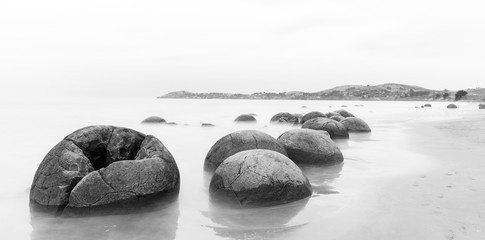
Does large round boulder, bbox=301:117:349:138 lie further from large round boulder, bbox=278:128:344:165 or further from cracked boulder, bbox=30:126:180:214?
cracked boulder, bbox=30:126:180:214

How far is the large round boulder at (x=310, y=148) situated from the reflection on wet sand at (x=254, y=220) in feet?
9.11

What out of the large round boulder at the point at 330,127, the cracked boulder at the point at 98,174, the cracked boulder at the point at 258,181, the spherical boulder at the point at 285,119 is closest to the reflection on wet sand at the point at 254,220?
the cracked boulder at the point at 258,181

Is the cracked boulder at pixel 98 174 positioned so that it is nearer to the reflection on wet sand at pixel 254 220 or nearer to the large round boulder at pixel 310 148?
the reflection on wet sand at pixel 254 220

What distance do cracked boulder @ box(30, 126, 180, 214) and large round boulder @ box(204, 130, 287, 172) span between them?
2058 mm

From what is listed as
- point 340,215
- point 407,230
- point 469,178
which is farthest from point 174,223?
point 469,178

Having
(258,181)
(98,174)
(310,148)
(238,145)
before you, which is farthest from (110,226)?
(310,148)

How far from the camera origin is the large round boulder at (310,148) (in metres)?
8.38

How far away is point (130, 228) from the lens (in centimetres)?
465

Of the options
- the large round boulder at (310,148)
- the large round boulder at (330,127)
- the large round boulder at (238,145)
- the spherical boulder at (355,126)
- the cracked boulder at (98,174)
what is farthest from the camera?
the spherical boulder at (355,126)

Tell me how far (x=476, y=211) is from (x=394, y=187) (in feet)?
4.99

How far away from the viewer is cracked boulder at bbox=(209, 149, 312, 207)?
17.9ft

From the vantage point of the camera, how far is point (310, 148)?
845 centimetres

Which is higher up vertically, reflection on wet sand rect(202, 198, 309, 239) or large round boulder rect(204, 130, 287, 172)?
large round boulder rect(204, 130, 287, 172)

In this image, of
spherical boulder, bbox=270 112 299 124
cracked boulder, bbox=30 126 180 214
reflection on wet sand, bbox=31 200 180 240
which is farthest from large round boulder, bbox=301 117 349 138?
reflection on wet sand, bbox=31 200 180 240
